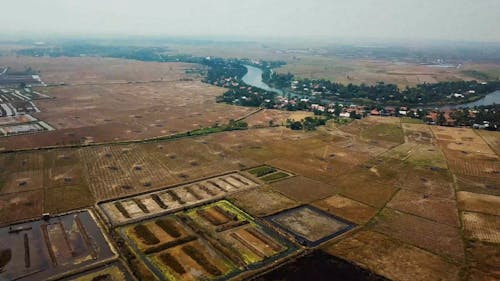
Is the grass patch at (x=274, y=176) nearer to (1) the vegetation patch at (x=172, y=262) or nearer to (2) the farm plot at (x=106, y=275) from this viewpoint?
(1) the vegetation patch at (x=172, y=262)

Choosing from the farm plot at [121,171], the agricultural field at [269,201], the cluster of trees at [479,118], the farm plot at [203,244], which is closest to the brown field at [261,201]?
the agricultural field at [269,201]

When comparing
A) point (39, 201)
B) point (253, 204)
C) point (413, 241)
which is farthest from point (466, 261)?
point (39, 201)

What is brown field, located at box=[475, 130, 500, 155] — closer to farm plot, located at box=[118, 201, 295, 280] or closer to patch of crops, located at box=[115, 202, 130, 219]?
farm plot, located at box=[118, 201, 295, 280]

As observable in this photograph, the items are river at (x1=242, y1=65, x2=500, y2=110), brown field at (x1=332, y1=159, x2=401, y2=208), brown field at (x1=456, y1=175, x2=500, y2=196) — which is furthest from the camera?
river at (x1=242, y1=65, x2=500, y2=110)

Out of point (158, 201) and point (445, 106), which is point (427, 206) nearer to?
point (158, 201)

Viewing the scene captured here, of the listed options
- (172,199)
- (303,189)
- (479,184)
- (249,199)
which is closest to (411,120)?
(479,184)

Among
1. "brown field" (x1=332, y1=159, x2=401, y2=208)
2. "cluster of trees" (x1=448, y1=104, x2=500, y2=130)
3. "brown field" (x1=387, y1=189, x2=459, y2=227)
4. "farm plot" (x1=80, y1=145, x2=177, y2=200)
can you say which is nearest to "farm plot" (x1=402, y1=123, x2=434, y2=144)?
"cluster of trees" (x1=448, y1=104, x2=500, y2=130)

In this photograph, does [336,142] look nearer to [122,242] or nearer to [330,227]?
[330,227]
